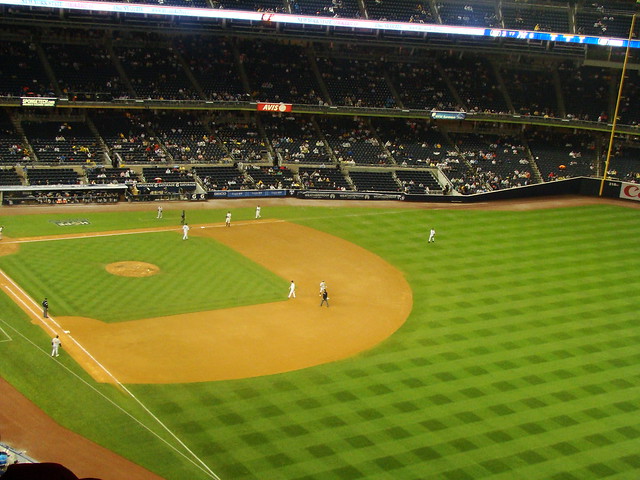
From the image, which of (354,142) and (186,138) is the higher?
(186,138)

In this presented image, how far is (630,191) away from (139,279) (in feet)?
154

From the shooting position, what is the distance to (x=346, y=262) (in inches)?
1886

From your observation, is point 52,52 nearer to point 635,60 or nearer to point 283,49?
point 283,49

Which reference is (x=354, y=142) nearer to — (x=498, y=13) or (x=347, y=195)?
(x=347, y=195)

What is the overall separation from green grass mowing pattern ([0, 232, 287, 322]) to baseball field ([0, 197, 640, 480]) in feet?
0.56

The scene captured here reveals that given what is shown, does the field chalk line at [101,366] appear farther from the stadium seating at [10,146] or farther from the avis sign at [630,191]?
the avis sign at [630,191]

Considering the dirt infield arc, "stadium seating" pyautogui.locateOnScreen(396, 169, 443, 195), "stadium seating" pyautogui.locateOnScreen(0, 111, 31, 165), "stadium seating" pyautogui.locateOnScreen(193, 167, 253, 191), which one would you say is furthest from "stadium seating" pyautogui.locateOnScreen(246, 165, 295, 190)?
"stadium seating" pyautogui.locateOnScreen(0, 111, 31, 165)

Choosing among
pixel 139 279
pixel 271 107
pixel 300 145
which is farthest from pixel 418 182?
pixel 139 279

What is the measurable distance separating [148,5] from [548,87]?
4226 cm

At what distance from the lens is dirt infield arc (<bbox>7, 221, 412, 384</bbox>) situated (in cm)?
3192

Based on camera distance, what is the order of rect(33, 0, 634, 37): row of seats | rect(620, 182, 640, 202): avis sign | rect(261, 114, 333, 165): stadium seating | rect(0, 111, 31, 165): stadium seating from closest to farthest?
1. rect(0, 111, 31, 165): stadium seating
2. rect(620, 182, 640, 202): avis sign
3. rect(261, 114, 333, 165): stadium seating
4. rect(33, 0, 634, 37): row of seats

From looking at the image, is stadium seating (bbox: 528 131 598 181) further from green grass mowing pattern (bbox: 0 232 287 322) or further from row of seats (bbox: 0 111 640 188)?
green grass mowing pattern (bbox: 0 232 287 322)

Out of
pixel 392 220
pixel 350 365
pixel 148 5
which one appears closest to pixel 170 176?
pixel 148 5

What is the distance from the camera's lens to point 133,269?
143ft
